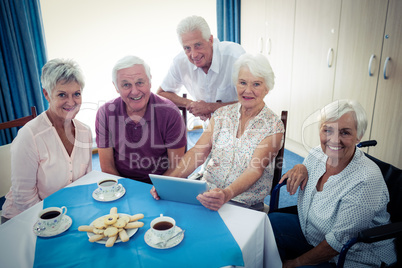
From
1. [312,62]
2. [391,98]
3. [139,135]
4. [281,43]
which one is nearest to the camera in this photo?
[139,135]

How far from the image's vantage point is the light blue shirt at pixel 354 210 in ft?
3.45

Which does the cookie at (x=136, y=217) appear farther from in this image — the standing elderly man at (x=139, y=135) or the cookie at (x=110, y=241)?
the standing elderly man at (x=139, y=135)

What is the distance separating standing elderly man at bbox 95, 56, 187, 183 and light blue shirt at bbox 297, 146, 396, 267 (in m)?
0.90

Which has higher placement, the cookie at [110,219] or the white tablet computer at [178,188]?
the white tablet computer at [178,188]

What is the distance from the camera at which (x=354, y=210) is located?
1055mm

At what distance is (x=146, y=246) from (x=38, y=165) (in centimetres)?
87

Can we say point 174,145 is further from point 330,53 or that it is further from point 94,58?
point 94,58

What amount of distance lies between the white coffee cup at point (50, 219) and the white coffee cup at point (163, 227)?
366 mm

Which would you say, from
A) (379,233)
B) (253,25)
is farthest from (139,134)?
(253,25)

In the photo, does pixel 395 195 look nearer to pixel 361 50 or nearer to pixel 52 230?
pixel 52 230

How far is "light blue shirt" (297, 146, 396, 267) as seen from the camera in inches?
41.4

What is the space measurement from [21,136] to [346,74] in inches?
112

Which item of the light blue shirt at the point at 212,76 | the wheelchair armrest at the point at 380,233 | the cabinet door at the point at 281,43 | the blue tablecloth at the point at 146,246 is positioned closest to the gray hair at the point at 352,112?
the wheelchair armrest at the point at 380,233

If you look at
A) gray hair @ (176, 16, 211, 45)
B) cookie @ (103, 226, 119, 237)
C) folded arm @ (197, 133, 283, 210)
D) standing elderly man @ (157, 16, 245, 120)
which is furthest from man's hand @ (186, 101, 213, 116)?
cookie @ (103, 226, 119, 237)
